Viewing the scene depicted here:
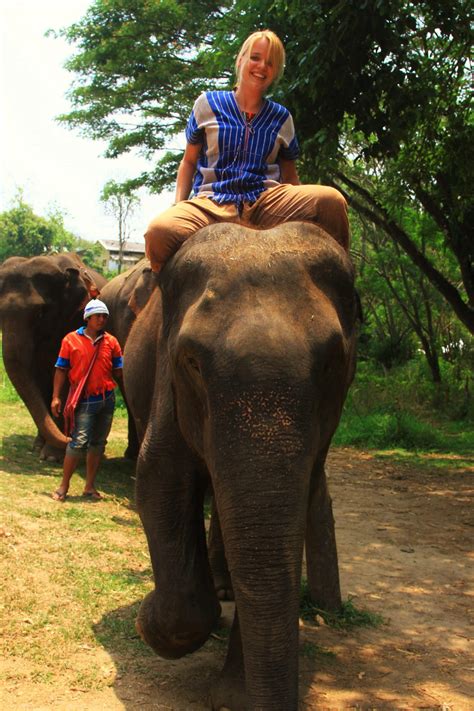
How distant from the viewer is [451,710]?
355 centimetres

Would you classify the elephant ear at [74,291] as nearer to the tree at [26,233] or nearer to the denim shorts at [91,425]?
the denim shorts at [91,425]

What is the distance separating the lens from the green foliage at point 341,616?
4.61m

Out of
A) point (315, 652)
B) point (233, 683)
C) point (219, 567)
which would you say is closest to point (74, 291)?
point (219, 567)

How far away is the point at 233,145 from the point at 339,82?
13.5 ft

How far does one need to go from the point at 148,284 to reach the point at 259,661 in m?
2.42

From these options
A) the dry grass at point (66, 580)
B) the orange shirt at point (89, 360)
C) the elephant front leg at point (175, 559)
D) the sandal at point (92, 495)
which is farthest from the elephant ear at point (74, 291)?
the elephant front leg at point (175, 559)

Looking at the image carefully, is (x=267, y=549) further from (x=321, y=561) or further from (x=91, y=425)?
(x=91, y=425)

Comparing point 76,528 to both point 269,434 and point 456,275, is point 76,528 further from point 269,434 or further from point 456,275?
point 456,275

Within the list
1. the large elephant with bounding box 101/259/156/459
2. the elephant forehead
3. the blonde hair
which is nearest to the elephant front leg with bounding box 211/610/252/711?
the elephant forehead

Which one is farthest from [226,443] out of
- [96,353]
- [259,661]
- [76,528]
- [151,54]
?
[151,54]

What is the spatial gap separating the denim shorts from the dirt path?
93.3 inches

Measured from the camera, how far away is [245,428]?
254 cm

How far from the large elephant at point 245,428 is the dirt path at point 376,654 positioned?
331mm

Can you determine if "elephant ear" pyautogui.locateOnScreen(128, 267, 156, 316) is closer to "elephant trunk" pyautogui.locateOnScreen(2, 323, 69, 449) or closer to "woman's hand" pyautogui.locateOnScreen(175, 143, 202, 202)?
"woman's hand" pyautogui.locateOnScreen(175, 143, 202, 202)
